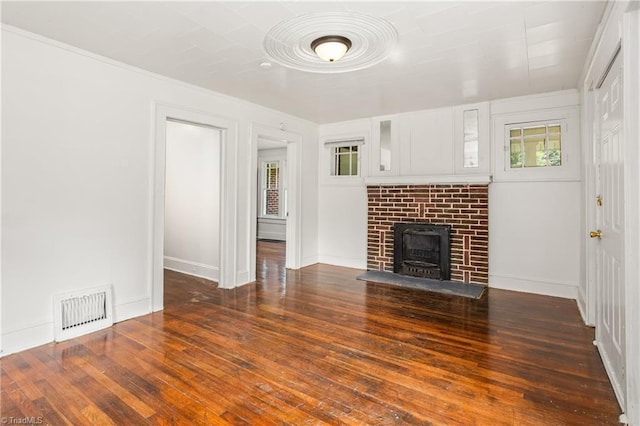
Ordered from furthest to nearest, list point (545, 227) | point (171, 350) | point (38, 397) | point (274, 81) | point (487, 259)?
point (487, 259) → point (545, 227) → point (274, 81) → point (171, 350) → point (38, 397)

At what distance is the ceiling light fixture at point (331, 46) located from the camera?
266 cm

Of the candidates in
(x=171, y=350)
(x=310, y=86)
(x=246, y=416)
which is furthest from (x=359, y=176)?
(x=246, y=416)

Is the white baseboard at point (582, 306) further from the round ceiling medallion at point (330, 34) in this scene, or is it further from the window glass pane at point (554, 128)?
the round ceiling medallion at point (330, 34)

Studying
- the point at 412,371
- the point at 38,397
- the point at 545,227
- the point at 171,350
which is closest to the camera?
the point at 38,397

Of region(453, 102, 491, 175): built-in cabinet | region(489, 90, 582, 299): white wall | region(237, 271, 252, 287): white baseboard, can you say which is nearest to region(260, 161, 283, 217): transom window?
region(237, 271, 252, 287): white baseboard

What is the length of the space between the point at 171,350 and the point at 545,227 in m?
4.45

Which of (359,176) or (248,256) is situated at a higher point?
(359,176)

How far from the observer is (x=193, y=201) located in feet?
16.9

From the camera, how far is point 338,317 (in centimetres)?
345

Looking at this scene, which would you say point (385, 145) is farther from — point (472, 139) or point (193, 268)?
point (193, 268)

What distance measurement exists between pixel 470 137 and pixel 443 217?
1188 mm

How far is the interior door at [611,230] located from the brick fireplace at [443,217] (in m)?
1.79

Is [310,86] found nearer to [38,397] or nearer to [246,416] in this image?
[246,416]

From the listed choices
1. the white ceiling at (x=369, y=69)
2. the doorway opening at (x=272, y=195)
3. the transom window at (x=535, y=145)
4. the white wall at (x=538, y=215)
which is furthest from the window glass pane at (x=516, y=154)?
the doorway opening at (x=272, y=195)
